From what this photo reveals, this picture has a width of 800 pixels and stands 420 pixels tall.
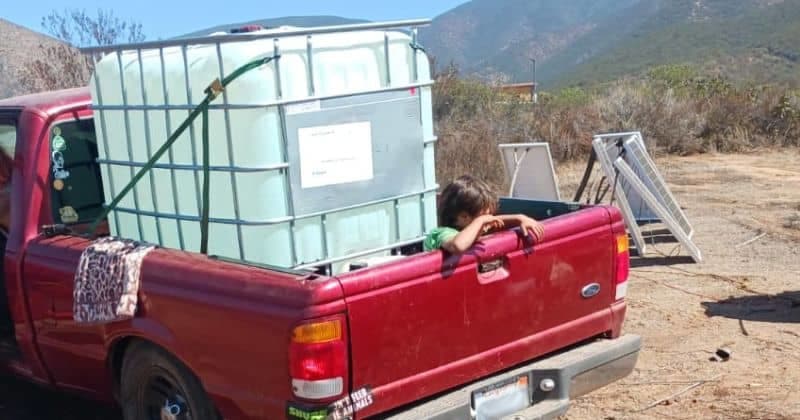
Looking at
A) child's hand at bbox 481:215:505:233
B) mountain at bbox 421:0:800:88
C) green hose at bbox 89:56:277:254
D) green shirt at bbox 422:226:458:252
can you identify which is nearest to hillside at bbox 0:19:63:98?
mountain at bbox 421:0:800:88

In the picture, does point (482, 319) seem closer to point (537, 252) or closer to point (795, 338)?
point (537, 252)

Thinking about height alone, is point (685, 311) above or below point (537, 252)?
below

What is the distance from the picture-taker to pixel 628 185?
9.38 metres

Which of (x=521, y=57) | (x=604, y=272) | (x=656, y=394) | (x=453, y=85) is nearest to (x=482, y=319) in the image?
(x=604, y=272)

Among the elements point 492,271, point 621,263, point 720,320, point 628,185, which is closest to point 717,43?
point 628,185

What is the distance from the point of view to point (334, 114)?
4348 mm

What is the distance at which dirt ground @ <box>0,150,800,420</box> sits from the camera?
17.6 feet

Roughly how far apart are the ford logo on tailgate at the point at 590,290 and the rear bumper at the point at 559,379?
0.81ft

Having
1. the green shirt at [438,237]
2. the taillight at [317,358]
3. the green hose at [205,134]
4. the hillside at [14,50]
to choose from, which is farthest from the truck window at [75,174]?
the hillside at [14,50]

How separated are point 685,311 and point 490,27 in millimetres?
122268

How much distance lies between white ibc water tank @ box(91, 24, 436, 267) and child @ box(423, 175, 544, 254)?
25cm

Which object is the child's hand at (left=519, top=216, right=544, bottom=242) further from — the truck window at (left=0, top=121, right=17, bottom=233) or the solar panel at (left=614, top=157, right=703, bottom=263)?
the solar panel at (left=614, top=157, right=703, bottom=263)

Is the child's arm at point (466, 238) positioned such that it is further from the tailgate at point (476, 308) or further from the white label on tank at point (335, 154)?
the white label on tank at point (335, 154)

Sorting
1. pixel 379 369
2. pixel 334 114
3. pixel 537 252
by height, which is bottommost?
pixel 379 369
